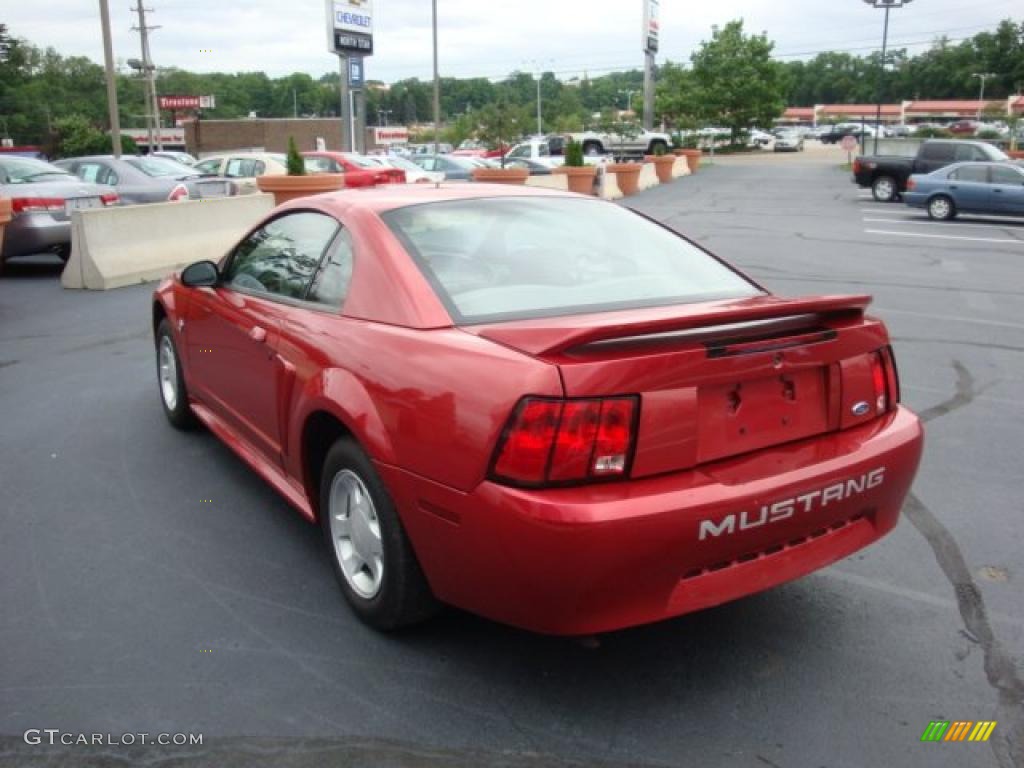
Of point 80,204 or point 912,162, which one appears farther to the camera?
point 912,162

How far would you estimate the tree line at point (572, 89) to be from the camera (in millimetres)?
61906

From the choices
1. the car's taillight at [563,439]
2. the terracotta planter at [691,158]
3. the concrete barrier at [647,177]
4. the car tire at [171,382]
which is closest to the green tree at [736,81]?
the terracotta planter at [691,158]

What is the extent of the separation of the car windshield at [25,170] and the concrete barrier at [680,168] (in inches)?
1064

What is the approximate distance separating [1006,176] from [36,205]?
19.4 meters

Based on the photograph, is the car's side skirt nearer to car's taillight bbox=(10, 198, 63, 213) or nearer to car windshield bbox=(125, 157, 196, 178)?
car's taillight bbox=(10, 198, 63, 213)

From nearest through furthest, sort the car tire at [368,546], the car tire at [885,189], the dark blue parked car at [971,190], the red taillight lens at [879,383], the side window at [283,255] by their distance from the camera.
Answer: the car tire at [368,546] → the red taillight lens at [879,383] → the side window at [283,255] → the dark blue parked car at [971,190] → the car tire at [885,189]

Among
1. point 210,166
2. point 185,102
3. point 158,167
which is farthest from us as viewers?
point 185,102

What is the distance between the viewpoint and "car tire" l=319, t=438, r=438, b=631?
3043 mm

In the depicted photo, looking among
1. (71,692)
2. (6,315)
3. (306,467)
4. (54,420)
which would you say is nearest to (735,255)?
(6,315)

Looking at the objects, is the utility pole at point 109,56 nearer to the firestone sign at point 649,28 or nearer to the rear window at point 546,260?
the rear window at point 546,260

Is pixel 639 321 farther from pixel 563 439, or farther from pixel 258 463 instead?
pixel 258 463

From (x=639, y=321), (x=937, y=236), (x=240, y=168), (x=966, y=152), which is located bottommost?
(x=937, y=236)

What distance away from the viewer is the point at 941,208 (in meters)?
21.4

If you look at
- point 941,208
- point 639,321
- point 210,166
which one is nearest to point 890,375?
point 639,321
